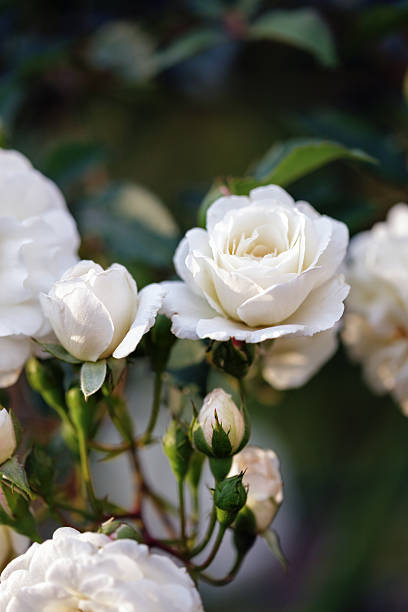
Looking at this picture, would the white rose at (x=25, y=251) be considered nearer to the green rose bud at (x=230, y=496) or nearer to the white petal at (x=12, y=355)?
the white petal at (x=12, y=355)

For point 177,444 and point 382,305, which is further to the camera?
point 382,305

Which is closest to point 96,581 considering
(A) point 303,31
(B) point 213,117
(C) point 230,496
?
(C) point 230,496

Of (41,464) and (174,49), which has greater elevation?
(174,49)

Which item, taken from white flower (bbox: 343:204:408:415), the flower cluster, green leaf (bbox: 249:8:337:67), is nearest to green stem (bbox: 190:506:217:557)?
the flower cluster

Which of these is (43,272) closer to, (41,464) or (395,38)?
(41,464)

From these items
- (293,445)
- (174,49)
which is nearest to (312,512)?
(293,445)

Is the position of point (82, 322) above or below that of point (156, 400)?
above

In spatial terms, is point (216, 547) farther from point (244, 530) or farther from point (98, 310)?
point (98, 310)
